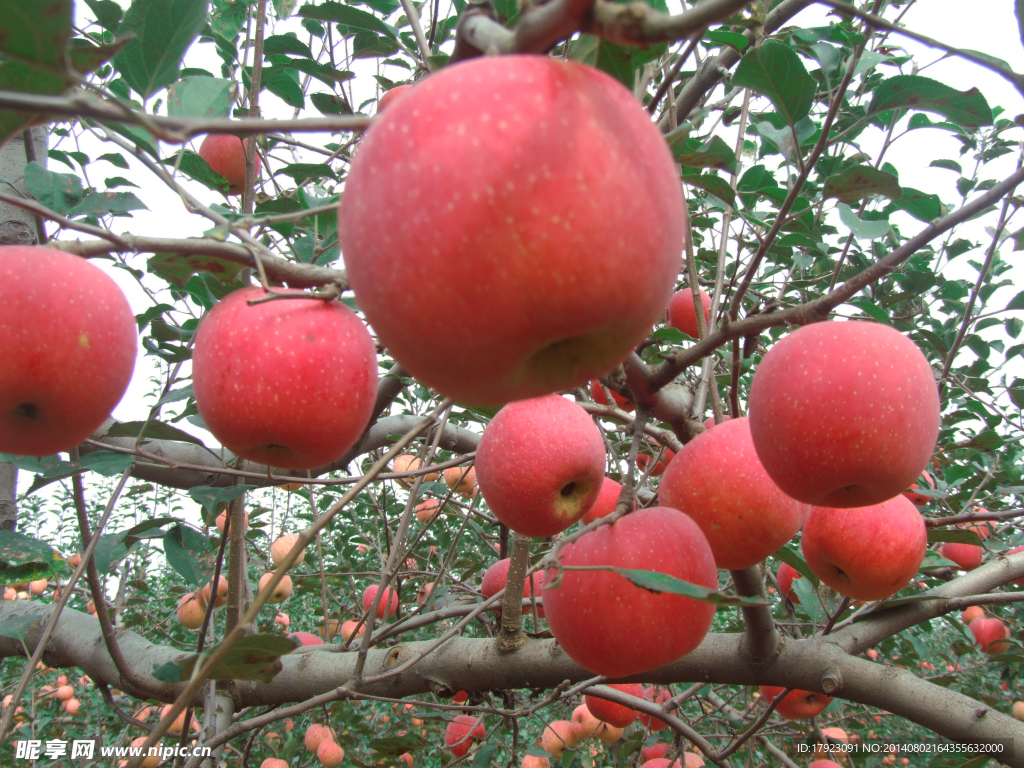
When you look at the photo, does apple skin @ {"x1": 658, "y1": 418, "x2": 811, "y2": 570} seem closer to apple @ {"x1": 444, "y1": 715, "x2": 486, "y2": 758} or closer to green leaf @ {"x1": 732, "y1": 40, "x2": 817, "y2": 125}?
green leaf @ {"x1": 732, "y1": 40, "x2": 817, "y2": 125}

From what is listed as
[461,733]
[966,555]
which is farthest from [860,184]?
[461,733]

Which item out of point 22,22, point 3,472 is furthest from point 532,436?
point 3,472

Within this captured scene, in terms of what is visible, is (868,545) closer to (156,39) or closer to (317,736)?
(156,39)

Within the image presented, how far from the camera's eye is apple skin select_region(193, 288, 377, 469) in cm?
82

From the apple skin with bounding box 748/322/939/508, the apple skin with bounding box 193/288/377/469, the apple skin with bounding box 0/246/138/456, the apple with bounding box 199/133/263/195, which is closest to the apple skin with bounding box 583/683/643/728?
the apple skin with bounding box 748/322/939/508

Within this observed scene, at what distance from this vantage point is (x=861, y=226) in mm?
1041

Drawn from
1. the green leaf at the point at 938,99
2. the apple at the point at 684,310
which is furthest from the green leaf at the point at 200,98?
the apple at the point at 684,310

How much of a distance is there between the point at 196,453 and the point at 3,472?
54cm

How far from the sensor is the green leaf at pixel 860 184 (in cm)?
96

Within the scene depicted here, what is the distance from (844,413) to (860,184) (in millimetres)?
404

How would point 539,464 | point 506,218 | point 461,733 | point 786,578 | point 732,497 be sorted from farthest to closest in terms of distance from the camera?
1. point 461,733
2. point 786,578
3. point 539,464
4. point 732,497
5. point 506,218

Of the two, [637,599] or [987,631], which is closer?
[637,599]

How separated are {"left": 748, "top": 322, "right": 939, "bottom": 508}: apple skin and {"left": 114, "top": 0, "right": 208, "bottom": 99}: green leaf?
0.97m

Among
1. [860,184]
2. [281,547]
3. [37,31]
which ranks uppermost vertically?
[860,184]
